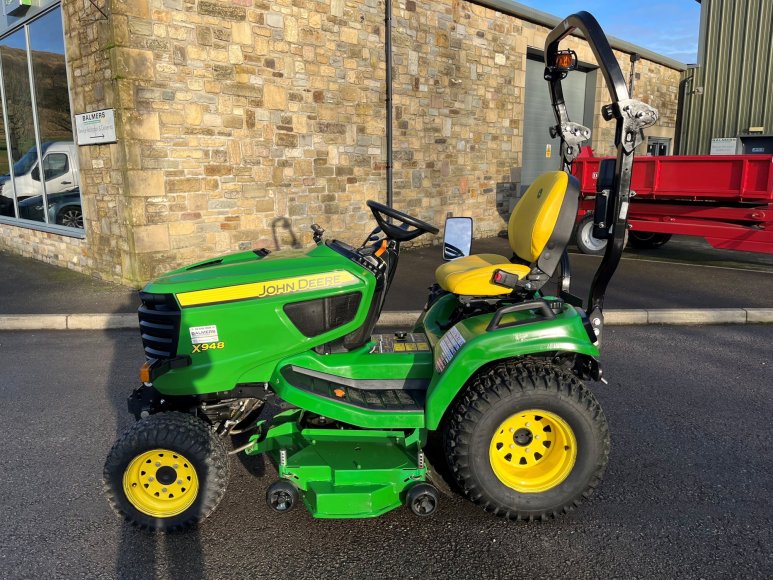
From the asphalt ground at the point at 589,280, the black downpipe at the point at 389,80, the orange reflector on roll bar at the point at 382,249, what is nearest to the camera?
the orange reflector on roll bar at the point at 382,249

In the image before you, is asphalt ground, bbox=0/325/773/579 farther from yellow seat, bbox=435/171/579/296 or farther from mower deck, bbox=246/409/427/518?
yellow seat, bbox=435/171/579/296

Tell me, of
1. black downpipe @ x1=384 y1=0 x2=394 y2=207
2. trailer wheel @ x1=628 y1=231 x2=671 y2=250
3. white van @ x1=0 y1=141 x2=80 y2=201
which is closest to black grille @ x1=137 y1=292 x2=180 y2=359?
white van @ x1=0 y1=141 x2=80 y2=201

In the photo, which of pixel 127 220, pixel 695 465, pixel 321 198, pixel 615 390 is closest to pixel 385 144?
pixel 321 198

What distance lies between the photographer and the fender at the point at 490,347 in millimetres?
2656

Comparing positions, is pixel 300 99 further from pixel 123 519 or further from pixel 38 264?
pixel 123 519

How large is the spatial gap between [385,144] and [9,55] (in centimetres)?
638

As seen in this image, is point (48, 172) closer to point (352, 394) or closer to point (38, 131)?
point (38, 131)

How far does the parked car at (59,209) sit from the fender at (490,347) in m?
7.55

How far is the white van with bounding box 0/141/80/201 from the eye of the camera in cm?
861

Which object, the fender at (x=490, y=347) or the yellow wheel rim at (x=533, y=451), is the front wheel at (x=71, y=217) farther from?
the yellow wheel rim at (x=533, y=451)

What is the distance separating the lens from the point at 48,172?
366 inches

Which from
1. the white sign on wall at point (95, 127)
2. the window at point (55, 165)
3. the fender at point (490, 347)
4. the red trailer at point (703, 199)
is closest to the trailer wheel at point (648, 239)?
the red trailer at point (703, 199)

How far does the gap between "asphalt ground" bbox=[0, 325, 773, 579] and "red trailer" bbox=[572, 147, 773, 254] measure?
5.43m

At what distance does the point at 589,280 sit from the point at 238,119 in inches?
204
